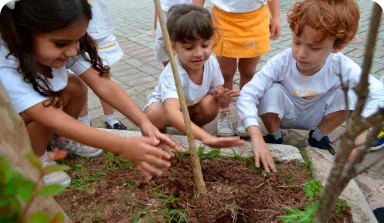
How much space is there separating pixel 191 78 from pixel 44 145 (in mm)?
1078

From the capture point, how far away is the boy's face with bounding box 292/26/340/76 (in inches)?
79.5

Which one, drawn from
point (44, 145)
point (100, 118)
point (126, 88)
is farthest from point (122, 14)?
point (44, 145)

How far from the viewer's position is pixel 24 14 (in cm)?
150

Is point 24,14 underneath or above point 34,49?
above

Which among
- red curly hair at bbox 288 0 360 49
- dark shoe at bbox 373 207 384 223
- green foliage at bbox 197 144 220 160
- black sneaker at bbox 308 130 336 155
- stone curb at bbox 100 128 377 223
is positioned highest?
red curly hair at bbox 288 0 360 49

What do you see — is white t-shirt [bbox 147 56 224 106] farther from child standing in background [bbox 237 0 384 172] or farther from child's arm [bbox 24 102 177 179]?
child's arm [bbox 24 102 177 179]

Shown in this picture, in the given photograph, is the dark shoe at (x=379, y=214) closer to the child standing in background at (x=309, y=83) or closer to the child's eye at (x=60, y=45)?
the child standing in background at (x=309, y=83)

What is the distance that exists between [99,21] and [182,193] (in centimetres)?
152

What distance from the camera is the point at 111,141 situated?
1.51 meters

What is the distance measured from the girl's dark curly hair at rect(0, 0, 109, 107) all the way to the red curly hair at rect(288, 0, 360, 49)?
4.10ft

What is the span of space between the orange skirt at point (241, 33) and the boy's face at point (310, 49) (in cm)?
67

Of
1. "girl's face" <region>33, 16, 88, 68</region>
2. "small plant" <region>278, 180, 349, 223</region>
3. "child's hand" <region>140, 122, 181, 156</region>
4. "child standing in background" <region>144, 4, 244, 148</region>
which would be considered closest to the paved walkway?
"child standing in background" <region>144, 4, 244, 148</region>

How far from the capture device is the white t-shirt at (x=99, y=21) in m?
2.53

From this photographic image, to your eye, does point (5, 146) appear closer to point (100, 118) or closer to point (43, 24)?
point (43, 24)
